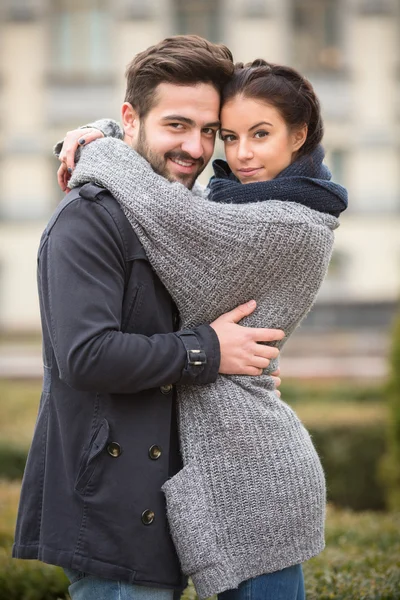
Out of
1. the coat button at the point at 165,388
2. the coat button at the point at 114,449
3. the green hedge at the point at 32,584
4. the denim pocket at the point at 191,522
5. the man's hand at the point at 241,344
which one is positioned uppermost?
the man's hand at the point at 241,344

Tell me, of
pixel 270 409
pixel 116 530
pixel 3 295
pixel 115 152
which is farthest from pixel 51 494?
pixel 3 295

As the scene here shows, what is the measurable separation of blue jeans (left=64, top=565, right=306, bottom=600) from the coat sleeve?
18.6 inches

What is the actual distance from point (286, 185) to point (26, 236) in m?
20.8

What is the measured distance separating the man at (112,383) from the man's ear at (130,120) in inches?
5.2

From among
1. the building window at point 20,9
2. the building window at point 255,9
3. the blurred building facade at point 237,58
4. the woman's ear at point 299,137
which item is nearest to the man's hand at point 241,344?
the woman's ear at point 299,137

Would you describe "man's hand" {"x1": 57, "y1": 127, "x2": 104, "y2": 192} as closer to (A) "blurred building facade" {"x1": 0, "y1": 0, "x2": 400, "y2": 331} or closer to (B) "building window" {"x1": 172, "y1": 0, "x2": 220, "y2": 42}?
(A) "blurred building facade" {"x1": 0, "y1": 0, "x2": 400, "y2": 331}

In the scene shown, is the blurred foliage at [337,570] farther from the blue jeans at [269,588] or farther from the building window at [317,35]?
the building window at [317,35]

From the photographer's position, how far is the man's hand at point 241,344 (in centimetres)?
218

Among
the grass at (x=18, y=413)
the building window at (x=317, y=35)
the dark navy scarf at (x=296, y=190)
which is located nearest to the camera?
the dark navy scarf at (x=296, y=190)

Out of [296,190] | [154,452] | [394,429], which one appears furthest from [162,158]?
[394,429]

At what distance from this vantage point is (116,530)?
2084 mm

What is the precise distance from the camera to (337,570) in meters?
3.40

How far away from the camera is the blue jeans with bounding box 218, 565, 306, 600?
2139mm

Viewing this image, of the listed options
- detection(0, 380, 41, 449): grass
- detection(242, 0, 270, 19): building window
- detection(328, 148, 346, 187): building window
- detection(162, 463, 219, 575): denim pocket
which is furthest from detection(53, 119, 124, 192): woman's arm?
detection(242, 0, 270, 19): building window
